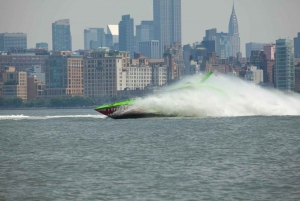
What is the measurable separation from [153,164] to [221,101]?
3581 centimetres

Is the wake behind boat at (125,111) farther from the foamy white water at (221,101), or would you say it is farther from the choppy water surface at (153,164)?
the choppy water surface at (153,164)

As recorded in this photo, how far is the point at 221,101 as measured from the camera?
80.2 m

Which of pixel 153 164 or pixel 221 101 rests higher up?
pixel 221 101

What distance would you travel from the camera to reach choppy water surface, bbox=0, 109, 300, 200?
36.2 meters

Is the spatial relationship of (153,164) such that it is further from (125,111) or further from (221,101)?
(221,101)

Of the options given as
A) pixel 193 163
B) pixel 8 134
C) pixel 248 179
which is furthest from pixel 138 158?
pixel 8 134

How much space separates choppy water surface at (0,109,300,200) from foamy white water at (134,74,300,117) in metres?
5.95

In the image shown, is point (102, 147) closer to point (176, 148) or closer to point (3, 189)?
point (176, 148)

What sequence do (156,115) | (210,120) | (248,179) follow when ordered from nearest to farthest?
(248,179)
(156,115)
(210,120)

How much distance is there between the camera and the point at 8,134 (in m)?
73.4

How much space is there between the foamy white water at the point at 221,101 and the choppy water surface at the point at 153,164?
5950 millimetres

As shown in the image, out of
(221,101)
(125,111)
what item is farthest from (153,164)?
(221,101)

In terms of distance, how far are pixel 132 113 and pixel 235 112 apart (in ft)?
37.2

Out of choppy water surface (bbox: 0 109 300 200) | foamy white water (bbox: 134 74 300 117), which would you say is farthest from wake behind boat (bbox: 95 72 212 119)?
choppy water surface (bbox: 0 109 300 200)
